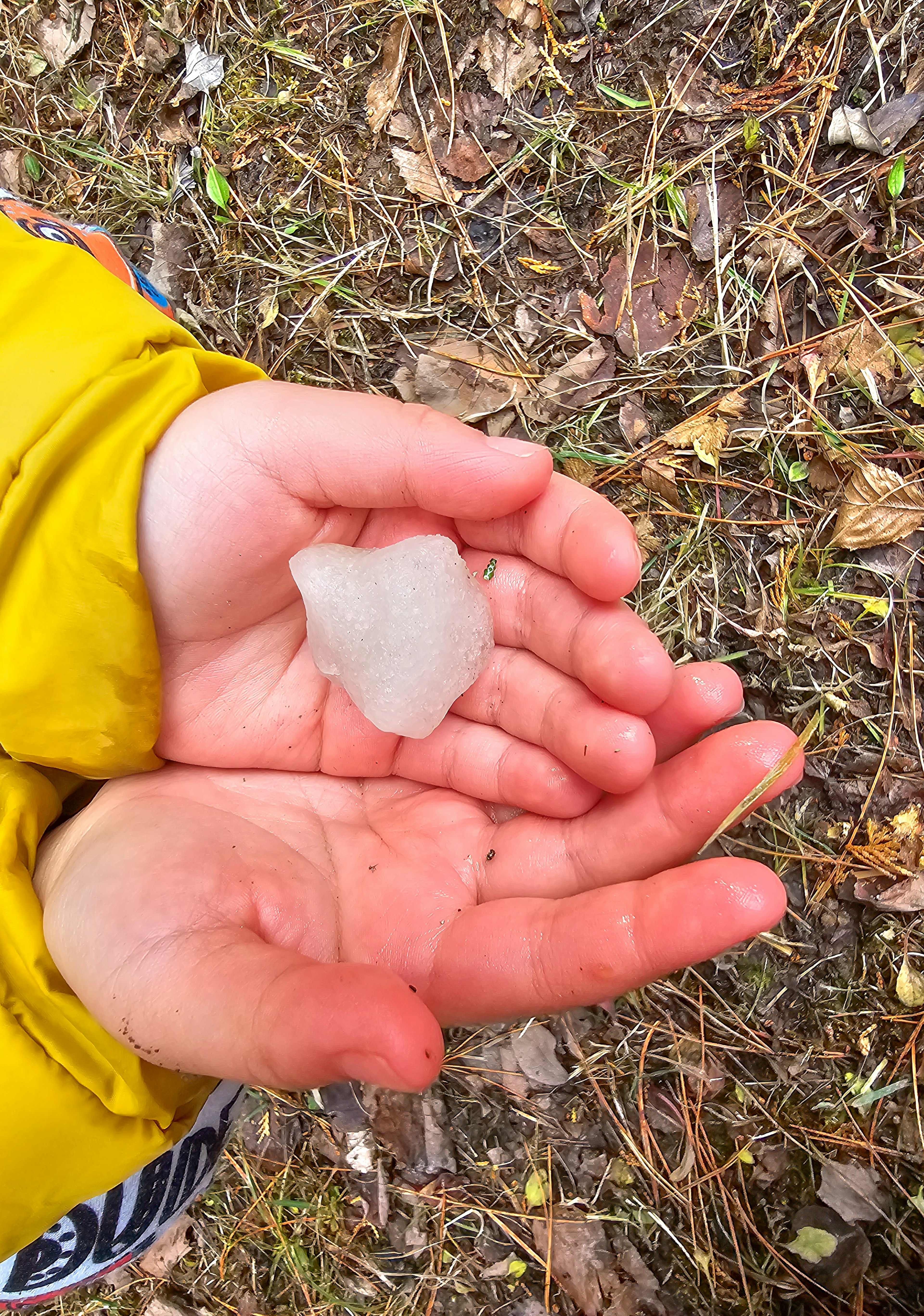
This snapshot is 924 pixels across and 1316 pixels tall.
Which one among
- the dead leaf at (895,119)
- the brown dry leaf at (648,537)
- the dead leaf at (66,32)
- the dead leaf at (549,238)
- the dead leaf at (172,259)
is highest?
the dead leaf at (66,32)

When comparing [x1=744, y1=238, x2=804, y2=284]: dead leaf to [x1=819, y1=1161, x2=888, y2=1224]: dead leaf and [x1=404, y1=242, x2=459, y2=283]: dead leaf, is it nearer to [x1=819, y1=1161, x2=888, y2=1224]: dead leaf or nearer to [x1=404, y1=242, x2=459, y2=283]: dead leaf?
[x1=404, y1=242, x2=459, y2=283]: dead leaf

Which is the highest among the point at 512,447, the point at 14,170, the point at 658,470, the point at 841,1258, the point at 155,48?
the point at 155,48

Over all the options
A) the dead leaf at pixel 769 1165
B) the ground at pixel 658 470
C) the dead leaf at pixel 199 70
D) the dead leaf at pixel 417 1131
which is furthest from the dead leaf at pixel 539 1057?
the dead leaf at pixel 199 70

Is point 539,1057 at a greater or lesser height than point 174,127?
lesser

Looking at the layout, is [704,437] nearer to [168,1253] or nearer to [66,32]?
[66,32]

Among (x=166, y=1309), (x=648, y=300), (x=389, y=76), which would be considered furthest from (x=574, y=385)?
(x=166, y=1309)

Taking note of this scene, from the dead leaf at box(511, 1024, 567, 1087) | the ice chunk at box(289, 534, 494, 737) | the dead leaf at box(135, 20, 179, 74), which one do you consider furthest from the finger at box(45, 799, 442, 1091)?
the dead leaf at box(135, 20, 179, 74)

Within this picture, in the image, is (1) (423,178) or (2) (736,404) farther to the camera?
(1) (423,178)

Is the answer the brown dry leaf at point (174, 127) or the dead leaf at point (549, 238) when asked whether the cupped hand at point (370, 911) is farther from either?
the brown dry leaf at point (174, 127)
